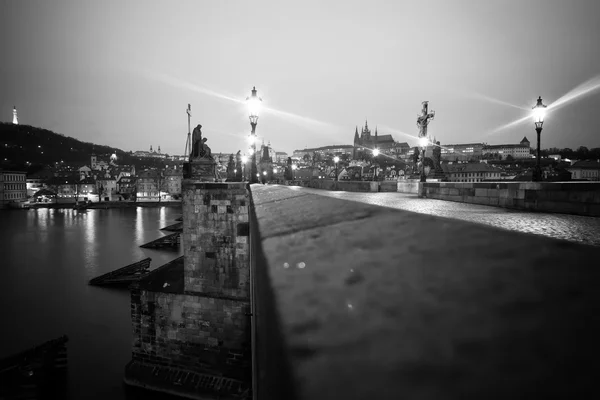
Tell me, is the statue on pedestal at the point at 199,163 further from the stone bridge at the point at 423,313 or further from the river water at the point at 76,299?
Result: the stone bridge at the point at 423,313

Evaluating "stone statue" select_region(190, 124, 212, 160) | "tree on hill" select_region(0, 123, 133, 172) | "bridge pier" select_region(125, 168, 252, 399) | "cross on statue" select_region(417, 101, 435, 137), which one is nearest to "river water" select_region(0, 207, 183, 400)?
"bridge pier" select_region(125, 168, 252, 399)

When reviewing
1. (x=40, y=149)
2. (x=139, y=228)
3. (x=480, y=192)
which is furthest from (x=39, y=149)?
(x=480, y=192)

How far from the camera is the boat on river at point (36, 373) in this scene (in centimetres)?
1146

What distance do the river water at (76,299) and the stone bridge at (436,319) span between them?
1381cm

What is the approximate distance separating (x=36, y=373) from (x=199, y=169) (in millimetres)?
10286

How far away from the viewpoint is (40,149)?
139m

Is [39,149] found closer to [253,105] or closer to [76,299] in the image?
[76,299]

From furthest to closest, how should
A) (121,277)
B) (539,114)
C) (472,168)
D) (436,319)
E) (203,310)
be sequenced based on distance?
(472,168), (121,277), (539,114), (203,310), (436,319)

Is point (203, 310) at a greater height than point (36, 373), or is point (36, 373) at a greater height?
point (203, 310)

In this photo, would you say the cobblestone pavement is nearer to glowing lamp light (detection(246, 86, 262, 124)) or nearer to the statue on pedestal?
glowing lamp light (detection(246, 86, 262, 124))

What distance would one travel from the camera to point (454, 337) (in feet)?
1.46

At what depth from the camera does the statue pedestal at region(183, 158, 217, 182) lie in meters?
15.2

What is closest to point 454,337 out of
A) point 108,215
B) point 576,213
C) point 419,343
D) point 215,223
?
point 419,343

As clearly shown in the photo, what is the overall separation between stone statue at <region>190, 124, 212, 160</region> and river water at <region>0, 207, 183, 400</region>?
1003 centimetres
